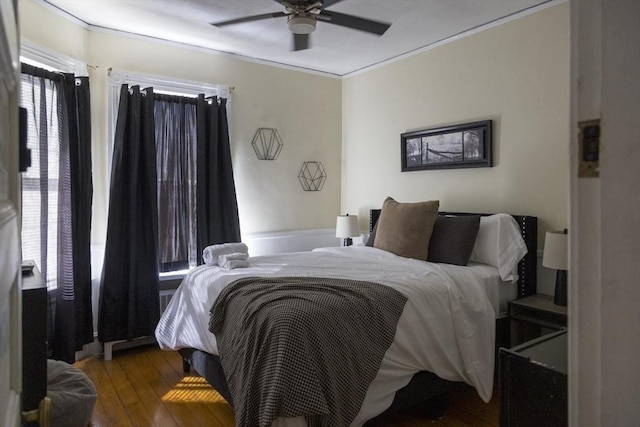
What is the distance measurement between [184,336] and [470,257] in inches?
84.8

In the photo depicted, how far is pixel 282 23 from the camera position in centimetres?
332

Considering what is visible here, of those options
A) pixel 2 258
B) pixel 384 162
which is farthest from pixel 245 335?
pixel 384 162

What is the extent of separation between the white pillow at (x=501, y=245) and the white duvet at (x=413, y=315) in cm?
10

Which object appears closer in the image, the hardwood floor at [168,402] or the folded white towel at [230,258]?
the hardwood floor at [168,402]

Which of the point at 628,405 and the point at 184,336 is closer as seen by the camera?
the point at 628,405

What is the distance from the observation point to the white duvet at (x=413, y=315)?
216cm

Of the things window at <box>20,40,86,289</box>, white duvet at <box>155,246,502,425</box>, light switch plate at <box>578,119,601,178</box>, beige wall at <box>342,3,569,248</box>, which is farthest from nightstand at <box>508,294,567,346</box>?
window at <box>20,40,86,289</box>

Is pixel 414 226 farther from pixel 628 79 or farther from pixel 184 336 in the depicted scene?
pixel 628 79

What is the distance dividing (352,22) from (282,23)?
36.1 inches

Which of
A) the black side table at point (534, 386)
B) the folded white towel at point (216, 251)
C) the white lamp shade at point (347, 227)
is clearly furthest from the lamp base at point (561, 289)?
the folded white towel at point (216, 251)

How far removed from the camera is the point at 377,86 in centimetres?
A: 448

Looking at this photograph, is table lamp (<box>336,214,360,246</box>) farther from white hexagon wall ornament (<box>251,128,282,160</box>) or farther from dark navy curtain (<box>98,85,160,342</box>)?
dark navy curtain (<box>98,85,160,342</box>)

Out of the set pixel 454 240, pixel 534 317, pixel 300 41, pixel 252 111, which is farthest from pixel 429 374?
pixel 252 111

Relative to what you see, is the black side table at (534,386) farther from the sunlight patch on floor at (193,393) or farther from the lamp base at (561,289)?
the sunlight patch on floor at (193,393)
